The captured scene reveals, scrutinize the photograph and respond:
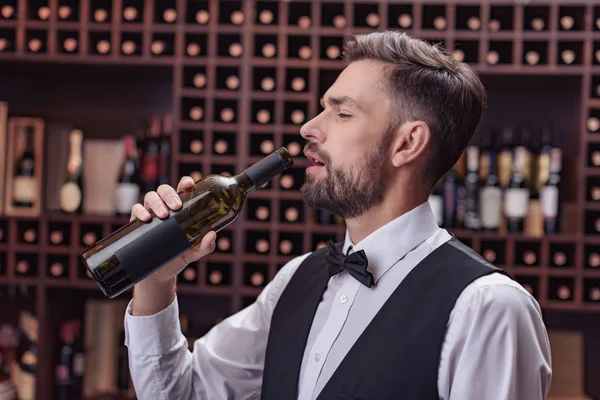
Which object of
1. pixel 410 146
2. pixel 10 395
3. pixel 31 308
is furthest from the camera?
pixel 31 308

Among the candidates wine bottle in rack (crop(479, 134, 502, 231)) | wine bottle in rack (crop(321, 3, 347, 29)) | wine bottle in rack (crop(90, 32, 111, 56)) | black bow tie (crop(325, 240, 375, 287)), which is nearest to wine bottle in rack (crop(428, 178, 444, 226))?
wine bottle in rack (crop(479, 134, 502, 231))

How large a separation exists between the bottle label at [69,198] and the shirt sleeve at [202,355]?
1405 millimetres

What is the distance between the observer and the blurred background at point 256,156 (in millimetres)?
2326

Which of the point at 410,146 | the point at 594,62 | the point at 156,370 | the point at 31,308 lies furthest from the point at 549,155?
the point at 31,308

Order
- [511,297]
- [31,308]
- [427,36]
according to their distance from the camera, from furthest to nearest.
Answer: [31,308] < [427,36] < [511,297]

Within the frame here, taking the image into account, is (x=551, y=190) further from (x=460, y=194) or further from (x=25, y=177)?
(x=25, y=177)

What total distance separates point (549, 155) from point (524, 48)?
16.6 inches

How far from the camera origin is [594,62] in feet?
7.65

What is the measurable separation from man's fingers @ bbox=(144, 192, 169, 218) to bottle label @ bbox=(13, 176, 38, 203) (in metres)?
1.65

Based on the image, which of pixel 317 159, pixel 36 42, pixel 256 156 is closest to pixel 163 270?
pixel 317 159

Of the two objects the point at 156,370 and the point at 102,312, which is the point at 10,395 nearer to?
the point at 102,312

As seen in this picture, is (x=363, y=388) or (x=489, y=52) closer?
(x=363, y=388)

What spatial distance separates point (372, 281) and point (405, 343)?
0.46ft

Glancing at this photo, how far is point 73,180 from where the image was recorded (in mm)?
2521
